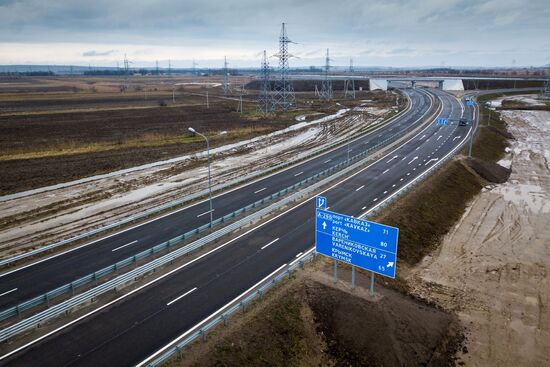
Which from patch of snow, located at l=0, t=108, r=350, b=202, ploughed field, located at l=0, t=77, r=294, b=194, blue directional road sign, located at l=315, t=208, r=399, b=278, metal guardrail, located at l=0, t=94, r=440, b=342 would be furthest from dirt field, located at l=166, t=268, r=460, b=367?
ploughed field, located at l=0, t=77, r=294, b=194

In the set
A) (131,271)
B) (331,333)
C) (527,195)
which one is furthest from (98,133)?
(527,195)

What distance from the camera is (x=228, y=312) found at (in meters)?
24.8

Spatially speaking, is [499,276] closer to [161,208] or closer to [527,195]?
[527,195]

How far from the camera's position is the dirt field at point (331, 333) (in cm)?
2272

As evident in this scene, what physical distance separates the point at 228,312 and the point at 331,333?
647cm

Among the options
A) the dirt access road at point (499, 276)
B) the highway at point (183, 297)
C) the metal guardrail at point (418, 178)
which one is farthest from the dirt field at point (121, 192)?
the dirt access road at point (499, 276)

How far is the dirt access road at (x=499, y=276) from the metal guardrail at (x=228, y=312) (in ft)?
31.3

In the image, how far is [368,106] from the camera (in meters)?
144

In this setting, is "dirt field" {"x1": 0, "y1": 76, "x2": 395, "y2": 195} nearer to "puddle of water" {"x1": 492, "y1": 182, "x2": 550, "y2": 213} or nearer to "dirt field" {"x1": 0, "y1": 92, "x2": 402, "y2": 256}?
"dirt field" {"x1": 0, "y1": 92, "x2": 402, "y2": 256}

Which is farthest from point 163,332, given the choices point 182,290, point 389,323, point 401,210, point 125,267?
point 401,210

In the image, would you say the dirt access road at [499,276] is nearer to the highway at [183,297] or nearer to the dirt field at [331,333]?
the dirt field at [331,333]

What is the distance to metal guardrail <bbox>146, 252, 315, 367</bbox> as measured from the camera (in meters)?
21.3

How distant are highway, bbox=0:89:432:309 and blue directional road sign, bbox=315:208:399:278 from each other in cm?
1593

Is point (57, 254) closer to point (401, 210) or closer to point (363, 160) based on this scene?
point (401, 210)
